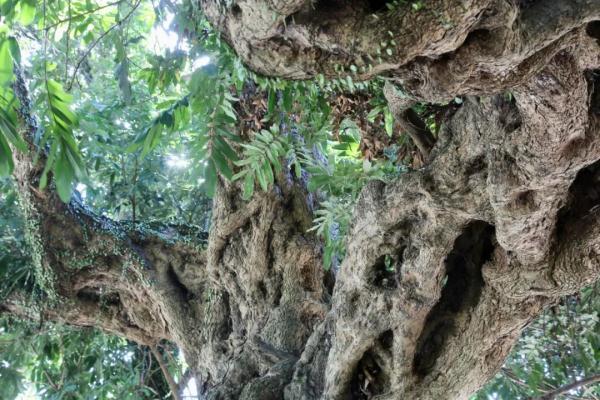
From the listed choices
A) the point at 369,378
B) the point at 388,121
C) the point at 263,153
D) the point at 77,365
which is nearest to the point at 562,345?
the point at 369,378

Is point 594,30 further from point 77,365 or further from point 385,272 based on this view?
point 77,365

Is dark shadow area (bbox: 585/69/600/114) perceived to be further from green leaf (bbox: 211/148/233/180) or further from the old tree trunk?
green leaf (bbox: 211/148/233/180)

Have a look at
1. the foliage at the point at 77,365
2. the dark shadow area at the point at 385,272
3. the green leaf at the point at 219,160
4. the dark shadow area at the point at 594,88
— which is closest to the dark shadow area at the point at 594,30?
the dark shadow area at the point at 594,88

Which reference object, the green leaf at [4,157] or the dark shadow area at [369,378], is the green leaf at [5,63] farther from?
the dark shadow area at [369,378]

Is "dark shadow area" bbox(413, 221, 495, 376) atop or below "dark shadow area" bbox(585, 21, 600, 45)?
below

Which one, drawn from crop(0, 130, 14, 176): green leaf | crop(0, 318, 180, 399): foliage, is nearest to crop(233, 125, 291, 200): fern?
crop(0, 130, 14, 176): green leaf

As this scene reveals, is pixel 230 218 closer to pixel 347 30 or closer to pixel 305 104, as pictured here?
pixel 305 104

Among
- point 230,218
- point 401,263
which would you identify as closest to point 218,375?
point 230,218

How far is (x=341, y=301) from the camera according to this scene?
3.12 meters

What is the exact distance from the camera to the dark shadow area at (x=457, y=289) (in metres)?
2.78

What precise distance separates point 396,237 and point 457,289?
1.21ft

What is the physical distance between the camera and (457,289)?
2938 mm

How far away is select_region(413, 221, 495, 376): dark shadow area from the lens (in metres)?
2.78

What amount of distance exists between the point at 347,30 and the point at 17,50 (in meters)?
1.19
